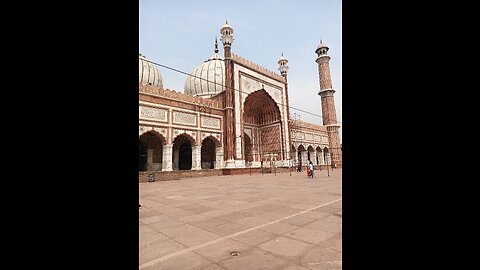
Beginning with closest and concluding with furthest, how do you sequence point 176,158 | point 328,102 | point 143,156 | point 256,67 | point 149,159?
point 149,159 < point 143,156 < point 176,158 < point 256,67 < point 328,102

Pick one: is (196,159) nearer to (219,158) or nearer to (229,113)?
(219,158)

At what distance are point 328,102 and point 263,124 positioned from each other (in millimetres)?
9159

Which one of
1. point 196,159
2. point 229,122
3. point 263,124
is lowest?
point 196,159

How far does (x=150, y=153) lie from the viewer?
17781 mm

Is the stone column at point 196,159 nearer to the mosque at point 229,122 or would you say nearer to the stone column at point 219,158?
the mosque at point 229,122

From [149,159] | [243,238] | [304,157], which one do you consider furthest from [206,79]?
[243,238]

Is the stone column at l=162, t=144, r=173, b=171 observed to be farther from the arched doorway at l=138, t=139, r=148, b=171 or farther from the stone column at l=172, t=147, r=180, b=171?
the stone column at l=172, t=147, r=180, b=171

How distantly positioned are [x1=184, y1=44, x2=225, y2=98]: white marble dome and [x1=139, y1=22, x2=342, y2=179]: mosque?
0.10 meters

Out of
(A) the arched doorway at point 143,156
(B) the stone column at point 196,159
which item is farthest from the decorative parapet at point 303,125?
(A) the arched doorway at point 143,156

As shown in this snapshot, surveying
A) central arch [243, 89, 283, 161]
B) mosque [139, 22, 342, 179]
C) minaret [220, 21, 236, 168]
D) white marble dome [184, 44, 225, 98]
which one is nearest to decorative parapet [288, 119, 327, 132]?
mosque [139, 22, 342, 179]

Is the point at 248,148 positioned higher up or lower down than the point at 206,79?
lower down
